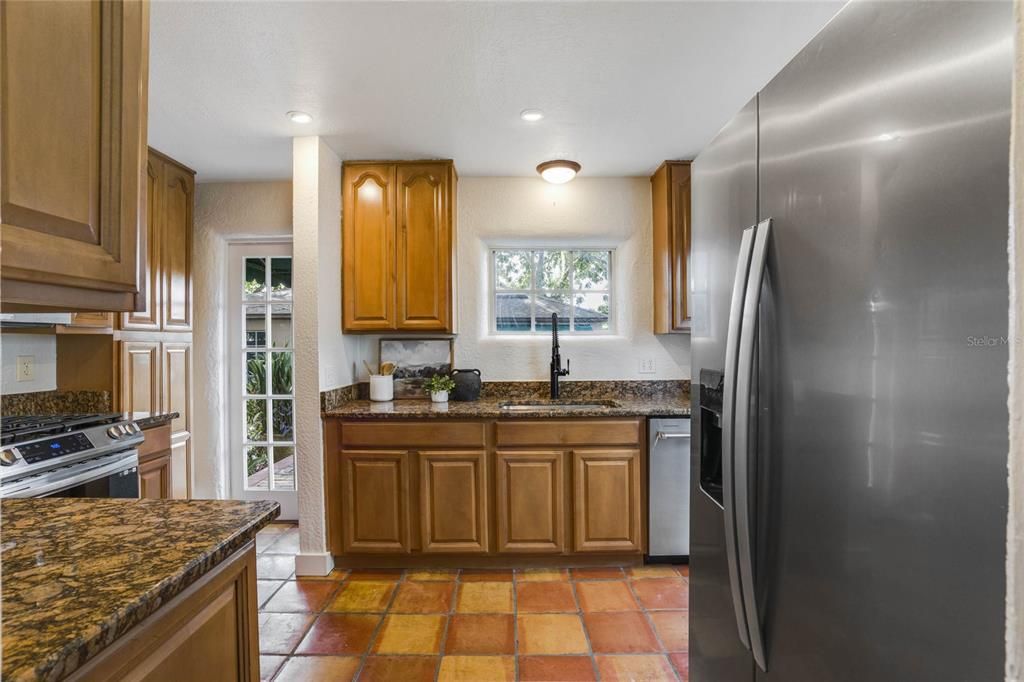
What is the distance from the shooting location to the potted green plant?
322cm

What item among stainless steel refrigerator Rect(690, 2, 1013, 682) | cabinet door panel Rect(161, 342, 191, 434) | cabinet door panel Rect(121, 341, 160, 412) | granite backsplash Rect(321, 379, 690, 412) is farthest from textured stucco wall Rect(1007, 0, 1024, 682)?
cabinet door panel Rect(161, 342, 191, 434)

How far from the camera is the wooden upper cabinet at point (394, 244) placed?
3.11 meters

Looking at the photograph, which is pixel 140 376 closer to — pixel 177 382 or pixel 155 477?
pixel 177 382

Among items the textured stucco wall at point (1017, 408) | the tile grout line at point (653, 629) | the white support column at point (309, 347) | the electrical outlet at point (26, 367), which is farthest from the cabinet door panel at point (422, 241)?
the textured stucco wall at point (1017, 408)

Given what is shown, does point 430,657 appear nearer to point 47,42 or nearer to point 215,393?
point 47,42

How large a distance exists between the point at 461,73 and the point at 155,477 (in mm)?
2623

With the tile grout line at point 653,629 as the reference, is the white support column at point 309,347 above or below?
above

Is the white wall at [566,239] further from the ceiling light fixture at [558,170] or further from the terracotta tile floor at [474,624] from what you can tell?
the terracotta tile floor at [474,624]

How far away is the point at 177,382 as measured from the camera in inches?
127

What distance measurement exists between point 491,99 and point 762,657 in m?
2.30

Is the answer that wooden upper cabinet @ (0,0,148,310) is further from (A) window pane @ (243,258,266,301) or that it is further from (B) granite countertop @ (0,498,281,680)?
(A) window pane @ (243,258,266,301)

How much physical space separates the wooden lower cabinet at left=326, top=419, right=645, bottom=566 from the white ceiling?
1.61 m

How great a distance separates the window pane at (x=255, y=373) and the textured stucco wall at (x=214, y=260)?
0.18 m

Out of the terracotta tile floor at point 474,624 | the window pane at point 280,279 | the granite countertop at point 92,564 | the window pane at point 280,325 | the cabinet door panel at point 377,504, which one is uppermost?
the window pane at point 280,279
